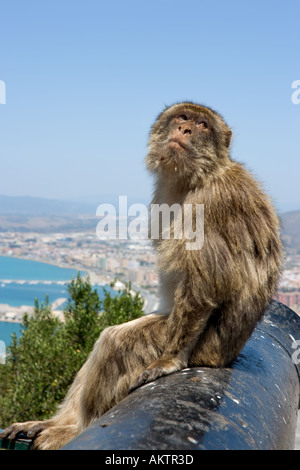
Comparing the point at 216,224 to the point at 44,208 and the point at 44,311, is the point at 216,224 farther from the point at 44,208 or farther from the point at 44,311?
the point at 44,208

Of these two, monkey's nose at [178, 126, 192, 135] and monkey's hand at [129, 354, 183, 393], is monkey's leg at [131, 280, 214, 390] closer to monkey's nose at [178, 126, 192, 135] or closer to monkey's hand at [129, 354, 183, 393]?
monkey's hand at [129, 354, 183, 393]

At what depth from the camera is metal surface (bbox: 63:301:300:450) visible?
5.16 ft

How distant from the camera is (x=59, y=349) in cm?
1062

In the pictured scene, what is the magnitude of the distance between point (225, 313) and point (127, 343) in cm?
57

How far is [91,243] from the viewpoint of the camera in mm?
34500

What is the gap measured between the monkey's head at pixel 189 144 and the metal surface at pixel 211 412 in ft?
3.81

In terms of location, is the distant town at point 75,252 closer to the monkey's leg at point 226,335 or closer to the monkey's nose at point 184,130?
the monkey's nose at point 184,130

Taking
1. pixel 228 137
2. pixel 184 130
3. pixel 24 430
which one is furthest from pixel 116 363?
pixel 228 137

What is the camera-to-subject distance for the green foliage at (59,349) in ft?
34.2

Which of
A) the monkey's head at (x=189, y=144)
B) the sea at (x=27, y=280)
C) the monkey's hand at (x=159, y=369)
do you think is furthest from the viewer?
the sea at (x=27, y=280)

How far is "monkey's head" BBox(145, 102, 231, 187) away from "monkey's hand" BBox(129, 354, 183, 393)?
1.11 m

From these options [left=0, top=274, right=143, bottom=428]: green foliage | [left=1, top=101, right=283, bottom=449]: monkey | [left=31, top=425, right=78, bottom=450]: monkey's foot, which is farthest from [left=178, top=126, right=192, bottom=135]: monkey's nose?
[left=0, top=274, right=143, bottom=428]: green foliage

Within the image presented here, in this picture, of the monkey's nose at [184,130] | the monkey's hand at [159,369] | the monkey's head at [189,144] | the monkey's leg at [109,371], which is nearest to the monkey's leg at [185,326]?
the monkey's hand at [159,369]
